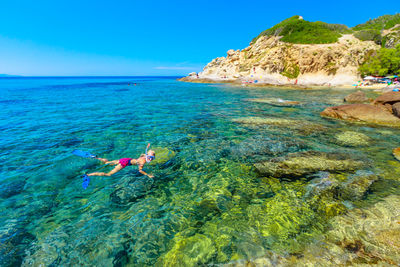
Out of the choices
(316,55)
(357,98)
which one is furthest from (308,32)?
(357,98)

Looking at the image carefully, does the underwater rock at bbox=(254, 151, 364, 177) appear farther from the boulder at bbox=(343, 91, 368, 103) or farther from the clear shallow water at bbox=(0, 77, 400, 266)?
the boulder at bbox=(343, 91, 368, 103)

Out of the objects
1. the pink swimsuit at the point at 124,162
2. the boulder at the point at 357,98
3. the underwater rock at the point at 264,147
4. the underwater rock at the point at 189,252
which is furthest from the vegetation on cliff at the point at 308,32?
the underwater rock at the point at 189,252

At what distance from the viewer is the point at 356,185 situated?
6336mm

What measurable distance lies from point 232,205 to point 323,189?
3457mm

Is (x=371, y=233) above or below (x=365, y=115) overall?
below

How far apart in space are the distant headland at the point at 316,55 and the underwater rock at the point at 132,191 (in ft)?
190

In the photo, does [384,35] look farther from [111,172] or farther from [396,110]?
[111,172]

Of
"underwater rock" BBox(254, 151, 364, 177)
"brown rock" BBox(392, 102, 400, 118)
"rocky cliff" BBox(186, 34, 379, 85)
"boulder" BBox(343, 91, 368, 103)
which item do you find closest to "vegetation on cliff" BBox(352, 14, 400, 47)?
"rocky cliff" BBox(186, 34, 379, 85)

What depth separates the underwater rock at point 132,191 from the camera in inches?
242

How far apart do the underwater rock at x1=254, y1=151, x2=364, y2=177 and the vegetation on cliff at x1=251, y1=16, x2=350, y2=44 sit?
7757cm

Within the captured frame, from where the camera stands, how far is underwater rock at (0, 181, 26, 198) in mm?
6310

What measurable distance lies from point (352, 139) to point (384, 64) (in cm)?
6160

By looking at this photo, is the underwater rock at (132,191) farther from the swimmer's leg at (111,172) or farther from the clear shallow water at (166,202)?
the swimmer's leg at (111,172)

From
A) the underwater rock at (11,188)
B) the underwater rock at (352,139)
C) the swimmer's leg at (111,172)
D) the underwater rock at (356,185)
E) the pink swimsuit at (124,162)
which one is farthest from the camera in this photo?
the underwater rock at (352,139)
